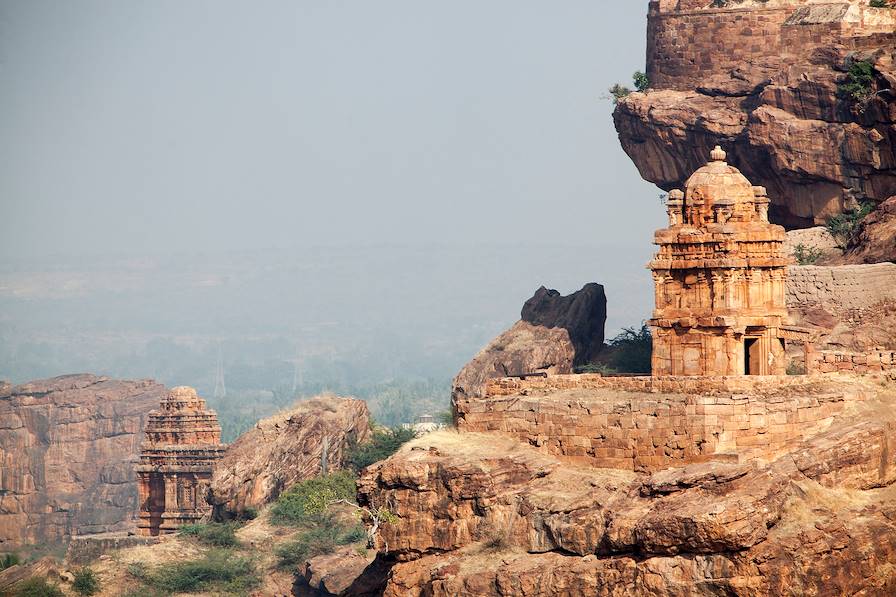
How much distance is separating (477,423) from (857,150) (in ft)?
84.9

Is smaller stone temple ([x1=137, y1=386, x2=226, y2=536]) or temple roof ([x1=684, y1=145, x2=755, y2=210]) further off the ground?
temple roof ([x1=684, y1=145, x2=755, y2=210])

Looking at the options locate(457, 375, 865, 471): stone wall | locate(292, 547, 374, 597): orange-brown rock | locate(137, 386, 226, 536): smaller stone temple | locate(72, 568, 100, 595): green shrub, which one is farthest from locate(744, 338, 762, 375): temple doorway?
locate(137, 386, 226, 536): smaller stone temple

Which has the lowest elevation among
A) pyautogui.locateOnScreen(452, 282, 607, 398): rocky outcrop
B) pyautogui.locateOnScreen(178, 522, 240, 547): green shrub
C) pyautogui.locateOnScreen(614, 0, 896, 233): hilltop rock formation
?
pyautogui.locateOnScreen(178, 522, 240, 547): green shrub

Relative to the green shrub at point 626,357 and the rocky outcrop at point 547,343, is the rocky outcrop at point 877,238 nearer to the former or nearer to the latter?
the green shrub at point 626,357

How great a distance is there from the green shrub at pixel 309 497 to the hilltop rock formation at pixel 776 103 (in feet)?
48.1

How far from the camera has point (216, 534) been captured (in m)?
94.9

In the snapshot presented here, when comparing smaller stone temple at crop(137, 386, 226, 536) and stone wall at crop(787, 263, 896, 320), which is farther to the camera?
smaller stone temple at crop(137, 386, 226, 536)

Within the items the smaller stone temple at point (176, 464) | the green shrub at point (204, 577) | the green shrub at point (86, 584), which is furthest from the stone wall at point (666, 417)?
the smaller stone temple at point (176, 464)

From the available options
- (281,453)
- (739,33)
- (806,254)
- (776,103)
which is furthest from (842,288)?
(281,453)

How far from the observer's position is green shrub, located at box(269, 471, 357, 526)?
94.6m

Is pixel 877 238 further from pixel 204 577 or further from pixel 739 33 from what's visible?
pixel 204 577

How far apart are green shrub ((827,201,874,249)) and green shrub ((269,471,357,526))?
1867 cm

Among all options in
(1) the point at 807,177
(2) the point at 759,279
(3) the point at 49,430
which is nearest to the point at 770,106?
(1) the point at 807,177

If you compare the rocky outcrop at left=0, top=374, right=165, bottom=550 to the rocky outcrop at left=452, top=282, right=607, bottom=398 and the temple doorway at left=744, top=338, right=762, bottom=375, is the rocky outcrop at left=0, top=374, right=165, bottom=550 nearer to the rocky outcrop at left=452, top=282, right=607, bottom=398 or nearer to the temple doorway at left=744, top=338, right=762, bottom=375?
the rocky outcrop at left=452, top=282, right=607, bottom=398
